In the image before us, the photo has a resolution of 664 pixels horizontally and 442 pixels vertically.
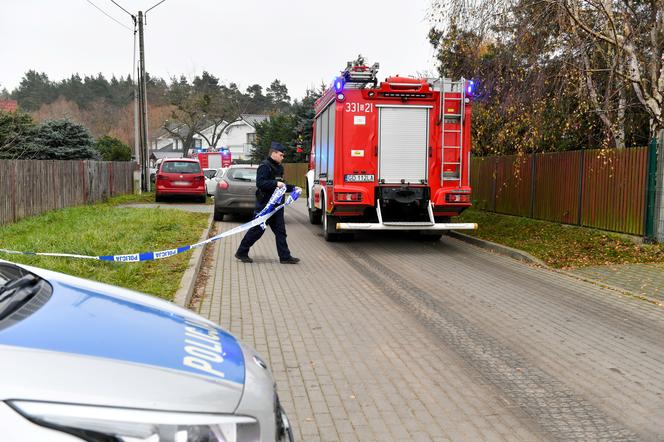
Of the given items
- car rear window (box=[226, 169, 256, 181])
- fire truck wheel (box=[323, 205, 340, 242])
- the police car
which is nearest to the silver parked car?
car rear window (box=[226, 169, 256, 181])

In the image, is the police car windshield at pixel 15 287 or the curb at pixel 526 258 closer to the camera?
the police car windshield at pixel 15 287

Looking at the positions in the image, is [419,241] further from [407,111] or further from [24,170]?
[24,170]

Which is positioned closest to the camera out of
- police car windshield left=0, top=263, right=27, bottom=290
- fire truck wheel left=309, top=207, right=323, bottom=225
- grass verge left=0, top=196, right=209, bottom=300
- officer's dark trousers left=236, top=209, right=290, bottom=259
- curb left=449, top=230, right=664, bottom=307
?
police car windshield left=0, top=263, right=27, bottom=290

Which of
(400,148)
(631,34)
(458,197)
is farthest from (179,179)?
(631,34)

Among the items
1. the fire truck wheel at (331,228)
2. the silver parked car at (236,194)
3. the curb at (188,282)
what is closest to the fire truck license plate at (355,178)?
the fire truck wheel at (331,228)

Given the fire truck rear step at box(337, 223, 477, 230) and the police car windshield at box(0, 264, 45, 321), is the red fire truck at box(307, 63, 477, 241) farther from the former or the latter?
the police car windshield at box(0, 264, 45, 321)

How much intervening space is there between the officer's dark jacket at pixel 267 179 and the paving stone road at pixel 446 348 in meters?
1.10

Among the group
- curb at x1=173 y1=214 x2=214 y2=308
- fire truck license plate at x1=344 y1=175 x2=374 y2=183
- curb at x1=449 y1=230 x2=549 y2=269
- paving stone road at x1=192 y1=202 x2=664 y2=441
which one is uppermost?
fire truck license plate at x1=344 y1=175 x2=374 y2=183

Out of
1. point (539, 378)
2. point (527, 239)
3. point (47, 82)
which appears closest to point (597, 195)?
point (527, 239)

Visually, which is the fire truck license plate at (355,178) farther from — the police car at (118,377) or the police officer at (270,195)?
the police car at (118,377)

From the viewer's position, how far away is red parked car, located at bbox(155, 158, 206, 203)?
2298cm

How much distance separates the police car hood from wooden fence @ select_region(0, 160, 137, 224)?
14403 millimetres

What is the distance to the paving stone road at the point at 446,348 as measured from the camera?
13.1 feet

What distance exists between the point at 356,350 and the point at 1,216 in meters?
12.8
